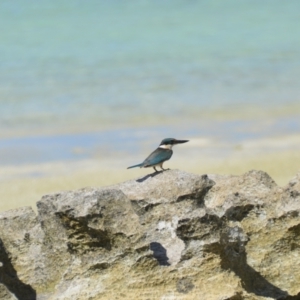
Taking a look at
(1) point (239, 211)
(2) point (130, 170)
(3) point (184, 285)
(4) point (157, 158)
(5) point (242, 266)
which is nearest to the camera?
(3) point (184, 285)

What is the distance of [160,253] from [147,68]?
19.6 m

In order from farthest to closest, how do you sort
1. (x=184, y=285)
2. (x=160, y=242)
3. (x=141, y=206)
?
(x=141, y=206) < (x=160, y=242) < (x=184, y=285)

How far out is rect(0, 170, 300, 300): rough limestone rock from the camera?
4199 mm

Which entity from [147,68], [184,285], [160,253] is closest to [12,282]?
[160,253]

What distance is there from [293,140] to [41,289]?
1080cm

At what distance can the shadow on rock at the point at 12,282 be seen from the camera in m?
4.55

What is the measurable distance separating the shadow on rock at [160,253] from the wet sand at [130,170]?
7.17 m

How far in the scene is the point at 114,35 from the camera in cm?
3253

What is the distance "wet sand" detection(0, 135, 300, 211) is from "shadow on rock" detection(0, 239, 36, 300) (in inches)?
274

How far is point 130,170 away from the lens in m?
13.4

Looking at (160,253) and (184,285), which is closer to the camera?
(184,285)

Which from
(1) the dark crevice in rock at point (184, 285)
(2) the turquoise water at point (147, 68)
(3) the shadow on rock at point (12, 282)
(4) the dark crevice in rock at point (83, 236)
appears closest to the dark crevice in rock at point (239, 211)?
(1) the dark crevice in rock at point (184, 285)

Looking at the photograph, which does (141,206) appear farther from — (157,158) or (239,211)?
(157,158)

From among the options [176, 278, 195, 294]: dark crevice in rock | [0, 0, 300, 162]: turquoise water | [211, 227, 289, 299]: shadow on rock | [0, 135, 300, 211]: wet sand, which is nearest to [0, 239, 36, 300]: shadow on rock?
[176, 278, 195, 294]: dark crevice in rock
